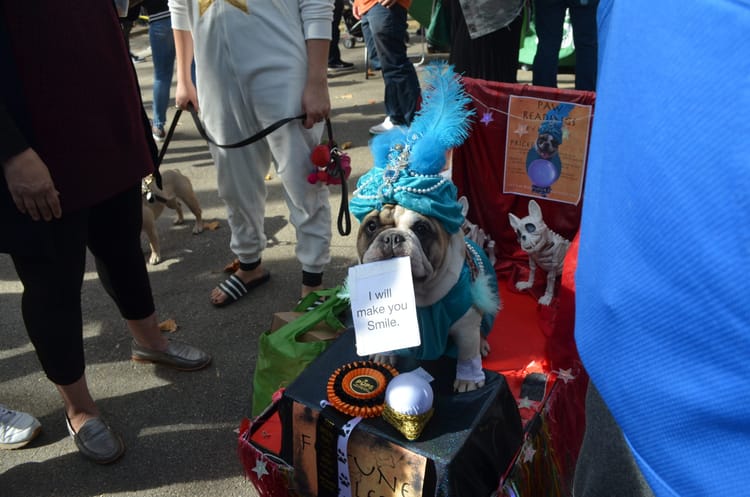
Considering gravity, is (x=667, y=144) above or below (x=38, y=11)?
below

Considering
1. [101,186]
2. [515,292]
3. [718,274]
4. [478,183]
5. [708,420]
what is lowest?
[515,292]

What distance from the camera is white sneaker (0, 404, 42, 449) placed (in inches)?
81.8

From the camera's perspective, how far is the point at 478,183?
8.45 feet

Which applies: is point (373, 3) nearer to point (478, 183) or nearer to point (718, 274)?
point (478, 183)

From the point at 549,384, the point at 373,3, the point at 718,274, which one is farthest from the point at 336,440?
the point at 373,3

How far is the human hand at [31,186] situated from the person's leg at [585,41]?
296 cm

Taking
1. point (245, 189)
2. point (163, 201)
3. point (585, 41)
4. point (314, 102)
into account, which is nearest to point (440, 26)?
point (585, 41)

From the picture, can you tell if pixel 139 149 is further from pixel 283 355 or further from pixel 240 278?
pixel 240 278

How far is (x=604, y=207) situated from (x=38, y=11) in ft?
5.03

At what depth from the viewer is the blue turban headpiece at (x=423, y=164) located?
155 cm

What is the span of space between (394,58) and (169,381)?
283 cm

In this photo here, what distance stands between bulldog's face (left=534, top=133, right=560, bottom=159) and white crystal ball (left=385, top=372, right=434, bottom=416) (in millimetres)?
1303

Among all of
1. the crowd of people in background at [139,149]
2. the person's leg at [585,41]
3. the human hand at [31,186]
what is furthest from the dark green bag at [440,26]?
the human hand at [31,186]

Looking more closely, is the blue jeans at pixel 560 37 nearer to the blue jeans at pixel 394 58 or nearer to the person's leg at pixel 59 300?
the blue jeans at pixel 394 58
